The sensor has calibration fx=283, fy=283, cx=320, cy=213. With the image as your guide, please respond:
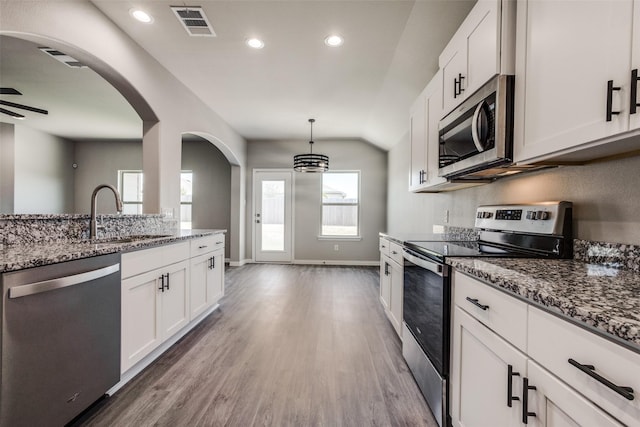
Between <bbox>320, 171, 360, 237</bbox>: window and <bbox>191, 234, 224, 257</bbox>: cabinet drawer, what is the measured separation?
318cm

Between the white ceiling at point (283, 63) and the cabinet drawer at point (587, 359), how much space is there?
2147 mm

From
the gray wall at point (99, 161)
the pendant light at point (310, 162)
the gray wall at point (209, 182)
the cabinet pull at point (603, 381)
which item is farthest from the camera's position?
the gray wall at point (99, 161)

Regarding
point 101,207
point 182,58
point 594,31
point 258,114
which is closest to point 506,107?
point 594,31

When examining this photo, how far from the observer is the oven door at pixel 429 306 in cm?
142

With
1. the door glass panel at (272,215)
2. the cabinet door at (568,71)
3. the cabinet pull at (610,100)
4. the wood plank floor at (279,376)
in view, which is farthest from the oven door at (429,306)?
the door glass panel at (272,215)

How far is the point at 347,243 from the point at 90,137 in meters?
6.20

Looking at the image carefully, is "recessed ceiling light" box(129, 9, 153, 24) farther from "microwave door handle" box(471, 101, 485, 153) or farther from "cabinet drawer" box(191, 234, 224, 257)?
"microwave door handle" box(471, 101, 485, 153)

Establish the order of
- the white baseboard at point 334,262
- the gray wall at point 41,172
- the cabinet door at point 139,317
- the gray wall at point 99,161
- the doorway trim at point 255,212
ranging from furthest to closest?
the gray wall at point 99,161, the doorway trim at point 255,212, the white baseboard at point 334,262, the gray wall at point 41,172, the cabinet door at point 139,317

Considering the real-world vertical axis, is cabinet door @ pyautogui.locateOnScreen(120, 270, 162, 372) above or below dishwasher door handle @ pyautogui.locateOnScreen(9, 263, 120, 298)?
below

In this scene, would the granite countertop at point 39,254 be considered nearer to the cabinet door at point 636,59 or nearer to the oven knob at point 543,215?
the cabinet door at point 636,59

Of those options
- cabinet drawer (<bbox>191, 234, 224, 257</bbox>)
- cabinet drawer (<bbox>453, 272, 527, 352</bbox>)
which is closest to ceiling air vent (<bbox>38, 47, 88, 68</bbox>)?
cabinet drawer (<bbox>191, 234, 224, 257</bbox>)

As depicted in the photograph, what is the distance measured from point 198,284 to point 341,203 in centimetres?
387

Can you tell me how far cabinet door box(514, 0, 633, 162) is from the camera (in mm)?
859

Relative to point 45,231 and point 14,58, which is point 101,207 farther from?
point 45,231
